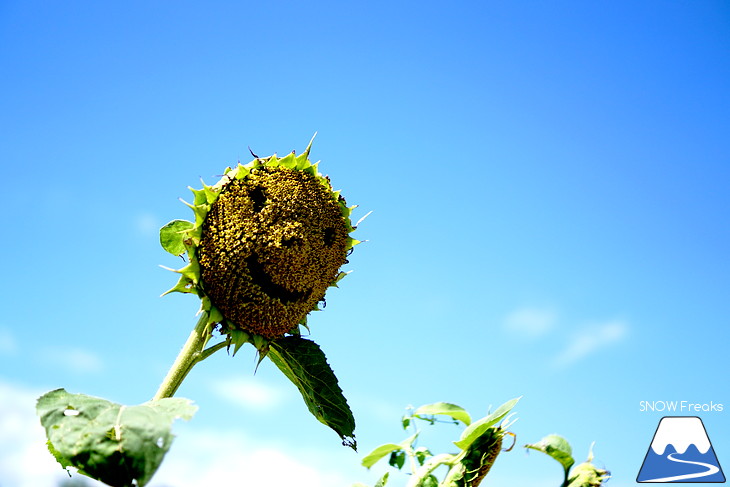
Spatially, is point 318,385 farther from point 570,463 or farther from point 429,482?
point 570,463

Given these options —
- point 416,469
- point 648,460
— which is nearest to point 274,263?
point 416,469

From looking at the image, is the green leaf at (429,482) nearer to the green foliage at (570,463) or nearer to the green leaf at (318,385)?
the green foliage at (570,463)

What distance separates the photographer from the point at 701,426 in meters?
6.79

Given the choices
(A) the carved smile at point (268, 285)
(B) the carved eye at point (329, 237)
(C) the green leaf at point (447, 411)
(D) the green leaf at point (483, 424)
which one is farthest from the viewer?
(B) the carved eye at point (329, 237)

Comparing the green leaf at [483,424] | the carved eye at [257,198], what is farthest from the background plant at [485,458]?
the carved eye at [257,198]

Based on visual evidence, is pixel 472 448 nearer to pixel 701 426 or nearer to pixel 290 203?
pixel 290 203

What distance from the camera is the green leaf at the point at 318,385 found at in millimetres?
4543

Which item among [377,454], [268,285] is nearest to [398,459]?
[377,454]

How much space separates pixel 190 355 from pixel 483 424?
69.1 inches

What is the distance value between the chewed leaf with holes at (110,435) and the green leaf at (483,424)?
4.25 feet

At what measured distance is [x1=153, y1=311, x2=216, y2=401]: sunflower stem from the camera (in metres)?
4.18

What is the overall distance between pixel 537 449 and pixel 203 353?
1931 mm

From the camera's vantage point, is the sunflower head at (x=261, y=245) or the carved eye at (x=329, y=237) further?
the carved eye at (x=329, y=237)

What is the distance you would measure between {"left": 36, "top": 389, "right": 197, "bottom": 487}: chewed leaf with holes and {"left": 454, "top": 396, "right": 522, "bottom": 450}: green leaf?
1296 millimetres
